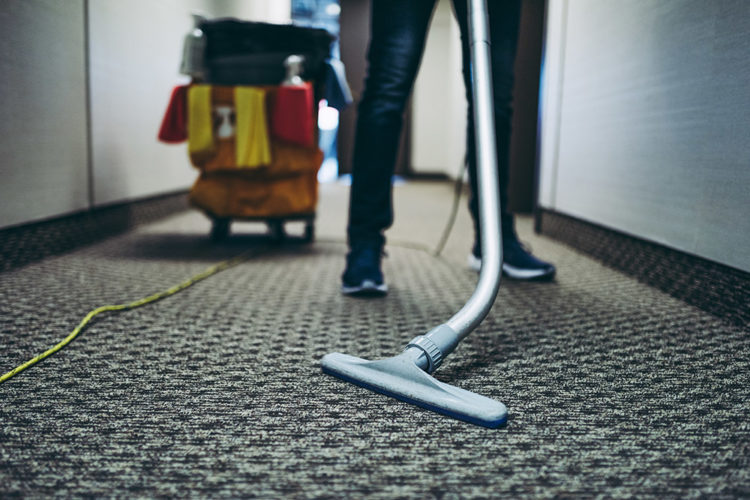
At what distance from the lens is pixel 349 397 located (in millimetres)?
554

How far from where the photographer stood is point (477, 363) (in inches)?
25.5

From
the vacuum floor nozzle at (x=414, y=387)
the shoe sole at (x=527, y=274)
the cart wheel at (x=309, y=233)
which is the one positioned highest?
the vacuum floor nozzle at (x=414, y=387)

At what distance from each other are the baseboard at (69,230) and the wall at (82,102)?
0.02 metres

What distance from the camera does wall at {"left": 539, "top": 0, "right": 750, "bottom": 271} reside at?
2.68 feet

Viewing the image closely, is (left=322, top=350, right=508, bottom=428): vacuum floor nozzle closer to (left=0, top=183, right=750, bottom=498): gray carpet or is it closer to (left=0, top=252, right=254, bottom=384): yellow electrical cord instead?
(left=0, top=183, right=750, bottom=498): gray carpet

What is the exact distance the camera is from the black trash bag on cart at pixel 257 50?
55.9 inches

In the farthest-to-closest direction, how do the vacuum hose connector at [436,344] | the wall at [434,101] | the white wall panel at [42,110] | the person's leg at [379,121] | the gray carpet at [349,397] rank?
1. the wall at [434,101]
2. the white wall panel at [42,110]
3. the person's leg at [379,121]
4. the vacuum hose connector at [436,344]
5. the gray carpet at [349,397]

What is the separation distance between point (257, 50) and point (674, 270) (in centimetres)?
103

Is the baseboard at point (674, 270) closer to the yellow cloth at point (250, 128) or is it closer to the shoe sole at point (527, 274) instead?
the shoe sole at point (527, 274)

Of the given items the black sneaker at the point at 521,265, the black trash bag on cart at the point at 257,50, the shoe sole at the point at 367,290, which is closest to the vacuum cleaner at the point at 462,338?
the shoe sole at the point at 367,290

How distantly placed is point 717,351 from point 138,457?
2.00 feet

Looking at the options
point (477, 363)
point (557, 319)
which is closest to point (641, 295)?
point (557, 319)

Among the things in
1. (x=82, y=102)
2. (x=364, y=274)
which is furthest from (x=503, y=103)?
(x=82, y=102)

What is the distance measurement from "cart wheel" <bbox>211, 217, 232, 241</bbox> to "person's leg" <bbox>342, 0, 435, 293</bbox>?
0.60m
